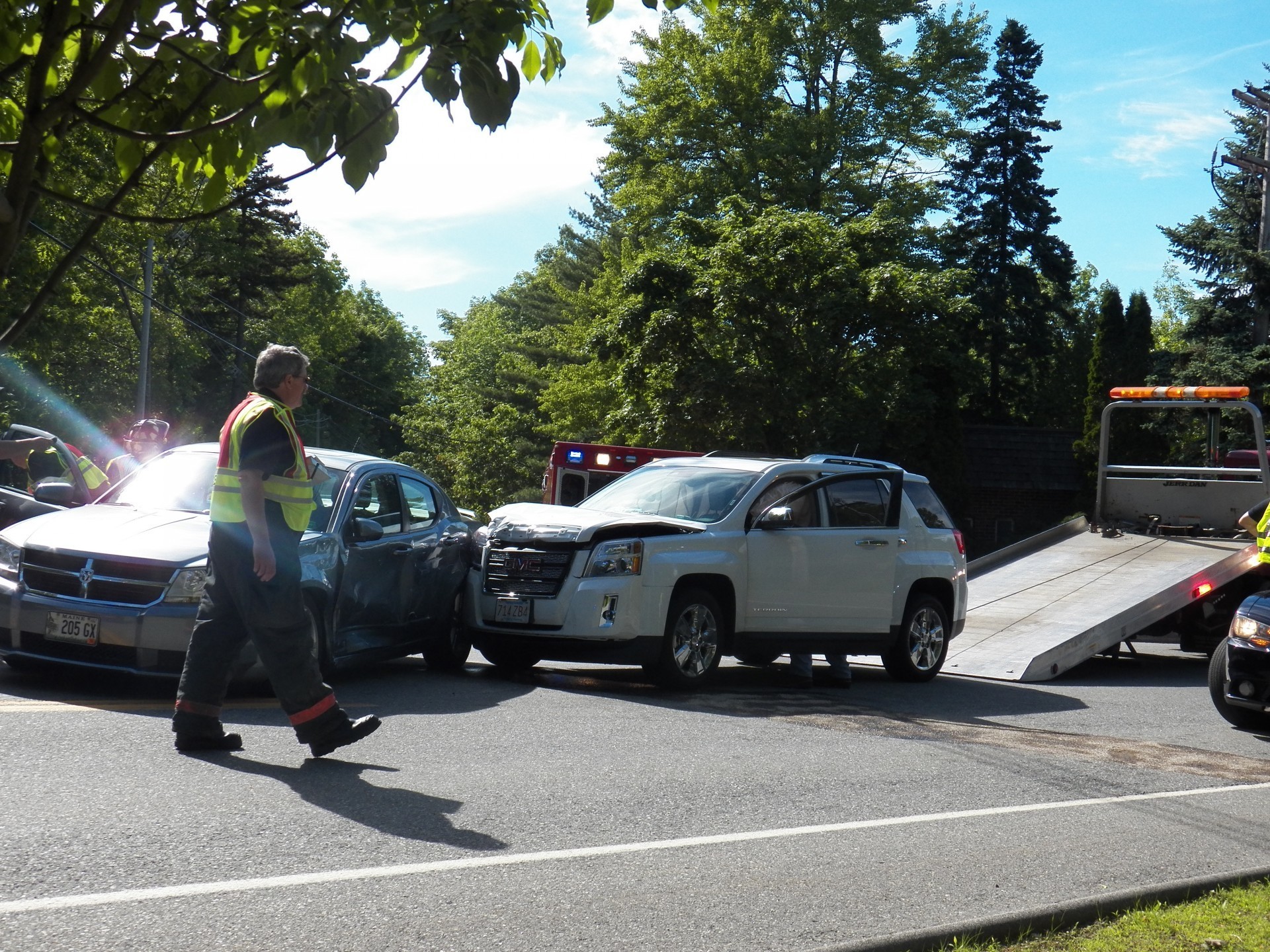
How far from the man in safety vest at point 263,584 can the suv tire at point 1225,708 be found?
6479mm

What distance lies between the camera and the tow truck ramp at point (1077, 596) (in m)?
13.1

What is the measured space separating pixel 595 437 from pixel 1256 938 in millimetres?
39716

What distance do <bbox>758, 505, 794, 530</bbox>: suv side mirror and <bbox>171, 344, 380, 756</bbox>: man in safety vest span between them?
4.83 m

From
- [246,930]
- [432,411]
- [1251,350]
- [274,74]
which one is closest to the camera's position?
[274,74]

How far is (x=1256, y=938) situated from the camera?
15.4ft

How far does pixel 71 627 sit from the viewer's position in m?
8.25

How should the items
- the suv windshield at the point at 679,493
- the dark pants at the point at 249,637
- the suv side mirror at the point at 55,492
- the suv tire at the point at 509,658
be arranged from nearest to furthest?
the dark pants at the point at 249,637 < the suv side mirror at the point at 55,492 < the suv tire at the point at 509,658 < the suv windshield at the point at 679,493

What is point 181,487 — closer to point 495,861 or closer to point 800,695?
point 800,695

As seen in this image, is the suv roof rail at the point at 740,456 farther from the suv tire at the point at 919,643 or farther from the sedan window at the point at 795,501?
the suv tire at the point at 919,643

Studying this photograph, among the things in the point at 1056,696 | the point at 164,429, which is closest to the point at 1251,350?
the point at 1056,696

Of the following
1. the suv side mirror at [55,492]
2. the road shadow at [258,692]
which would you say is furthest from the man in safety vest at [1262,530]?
the suv side mirror at [55,492]

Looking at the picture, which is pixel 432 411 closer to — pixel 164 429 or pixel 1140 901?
pixel 164 429

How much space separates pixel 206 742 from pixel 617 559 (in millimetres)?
4083

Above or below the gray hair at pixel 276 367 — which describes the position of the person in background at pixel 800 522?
below
